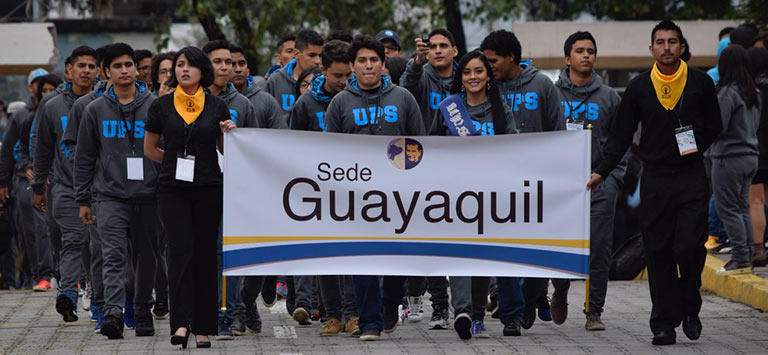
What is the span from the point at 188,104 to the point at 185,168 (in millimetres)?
446

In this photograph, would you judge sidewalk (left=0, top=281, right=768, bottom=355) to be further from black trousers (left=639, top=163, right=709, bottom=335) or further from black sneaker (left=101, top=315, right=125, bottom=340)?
black trousers (left=639, top=163, right=709, bottom=335)

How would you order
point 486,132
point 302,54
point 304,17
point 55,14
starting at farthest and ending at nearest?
1. point 55,14
2. point 304,17
3. point 302,54
4. point 486,132

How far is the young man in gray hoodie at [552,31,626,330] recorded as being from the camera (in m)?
10.6

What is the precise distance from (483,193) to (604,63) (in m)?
10.0

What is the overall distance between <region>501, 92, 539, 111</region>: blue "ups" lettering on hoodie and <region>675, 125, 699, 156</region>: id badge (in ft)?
3.86

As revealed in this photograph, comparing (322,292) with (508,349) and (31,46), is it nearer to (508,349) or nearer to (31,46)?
(508,349)

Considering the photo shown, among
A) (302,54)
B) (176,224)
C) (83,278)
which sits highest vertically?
(302,54)

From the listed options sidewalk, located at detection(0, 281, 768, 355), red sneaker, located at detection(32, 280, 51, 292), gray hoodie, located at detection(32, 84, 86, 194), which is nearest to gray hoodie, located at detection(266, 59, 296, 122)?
gray hoodie, located at detection(32, 84, 86, 194)

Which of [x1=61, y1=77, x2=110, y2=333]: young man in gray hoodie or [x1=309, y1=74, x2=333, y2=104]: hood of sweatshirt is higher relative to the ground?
[x1=309, y1=74, x2=333, y2=104]: hood of sweatshirt

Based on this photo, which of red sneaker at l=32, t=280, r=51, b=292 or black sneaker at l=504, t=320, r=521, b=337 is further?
red sneaker at l=32, t=280, r=51, b=292

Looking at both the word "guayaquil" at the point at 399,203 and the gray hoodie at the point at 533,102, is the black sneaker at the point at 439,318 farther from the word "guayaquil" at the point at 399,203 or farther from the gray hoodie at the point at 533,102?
the gray hoodie at the point at 533,102

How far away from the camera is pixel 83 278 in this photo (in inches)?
554

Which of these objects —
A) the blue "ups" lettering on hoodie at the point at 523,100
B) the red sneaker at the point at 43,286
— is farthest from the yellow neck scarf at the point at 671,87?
the red sneaker at the point at 43,286

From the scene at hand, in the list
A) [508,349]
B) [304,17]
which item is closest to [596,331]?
[508,349]
